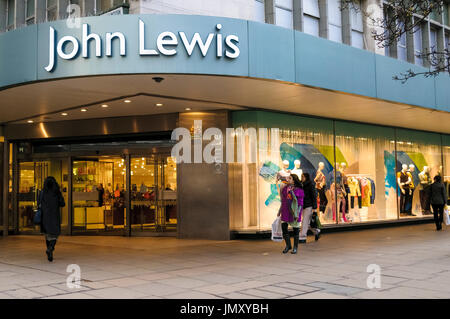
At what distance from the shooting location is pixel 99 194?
14.7 meters

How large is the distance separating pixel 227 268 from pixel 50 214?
3.78 meters

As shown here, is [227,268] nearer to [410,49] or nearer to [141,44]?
[141,44]

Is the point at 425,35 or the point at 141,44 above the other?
the point at 425,35

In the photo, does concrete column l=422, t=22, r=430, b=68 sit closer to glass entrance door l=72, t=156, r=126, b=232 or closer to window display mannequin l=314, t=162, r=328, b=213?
window display mannequin l=314, t=162, r=328, b=213

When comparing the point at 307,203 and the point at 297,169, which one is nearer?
the point at 307,203

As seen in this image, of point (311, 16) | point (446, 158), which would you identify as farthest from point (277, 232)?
point (446, 158)

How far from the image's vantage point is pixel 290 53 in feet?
33.3

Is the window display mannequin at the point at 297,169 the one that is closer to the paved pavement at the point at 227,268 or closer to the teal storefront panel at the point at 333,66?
the paved pavement at the point at 227,268

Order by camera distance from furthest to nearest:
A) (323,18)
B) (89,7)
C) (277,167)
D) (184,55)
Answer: (323,18) < (277,167) < (89,7) < (184,55)

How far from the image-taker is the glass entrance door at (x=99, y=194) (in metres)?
14.5

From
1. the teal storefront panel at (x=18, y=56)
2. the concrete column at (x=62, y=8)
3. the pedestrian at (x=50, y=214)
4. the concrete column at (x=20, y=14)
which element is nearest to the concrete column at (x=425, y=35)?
the concrete column at (x=62, y=8)

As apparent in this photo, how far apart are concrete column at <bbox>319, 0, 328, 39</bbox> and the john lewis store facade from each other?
2.28 metres

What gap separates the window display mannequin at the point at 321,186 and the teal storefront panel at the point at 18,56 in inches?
344
